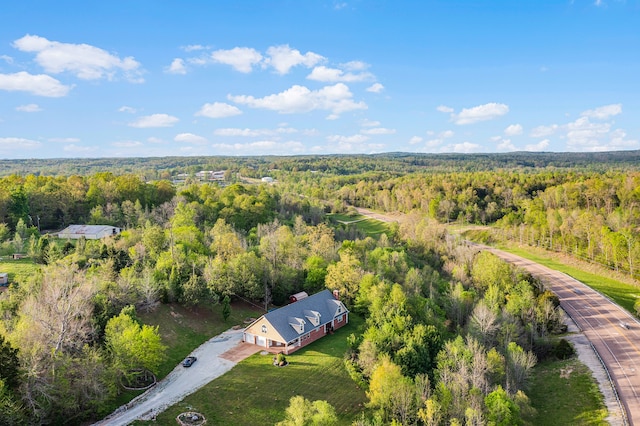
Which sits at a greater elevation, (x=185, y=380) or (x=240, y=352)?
(x=185, y=380)

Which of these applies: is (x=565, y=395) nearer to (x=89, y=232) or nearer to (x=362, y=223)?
(x=89, y=232)

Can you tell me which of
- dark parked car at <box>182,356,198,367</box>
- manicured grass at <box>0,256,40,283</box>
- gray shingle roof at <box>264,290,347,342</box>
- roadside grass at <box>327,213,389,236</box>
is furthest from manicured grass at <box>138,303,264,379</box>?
roadside grass at <box>327,213,389,236</box>

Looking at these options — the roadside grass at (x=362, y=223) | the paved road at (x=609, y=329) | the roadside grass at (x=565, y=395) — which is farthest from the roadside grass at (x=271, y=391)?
the roadside grass at (x=362, y=223)

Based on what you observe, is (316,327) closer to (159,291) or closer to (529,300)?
(159,291)

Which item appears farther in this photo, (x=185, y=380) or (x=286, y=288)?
(x=286, y=288)

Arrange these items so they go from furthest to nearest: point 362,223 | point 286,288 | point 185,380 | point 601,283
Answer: point 362,223
point 601,283
point 286,288
point 185,380

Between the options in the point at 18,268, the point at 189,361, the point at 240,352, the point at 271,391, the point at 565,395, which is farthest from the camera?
the point at 18,268

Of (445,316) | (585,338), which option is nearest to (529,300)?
(585,338)

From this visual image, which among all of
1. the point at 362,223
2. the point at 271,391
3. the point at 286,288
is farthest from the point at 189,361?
the point at 362,223

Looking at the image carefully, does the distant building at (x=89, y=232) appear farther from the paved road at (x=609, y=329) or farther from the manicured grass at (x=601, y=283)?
the manicured grass at (x=601, y=283)
